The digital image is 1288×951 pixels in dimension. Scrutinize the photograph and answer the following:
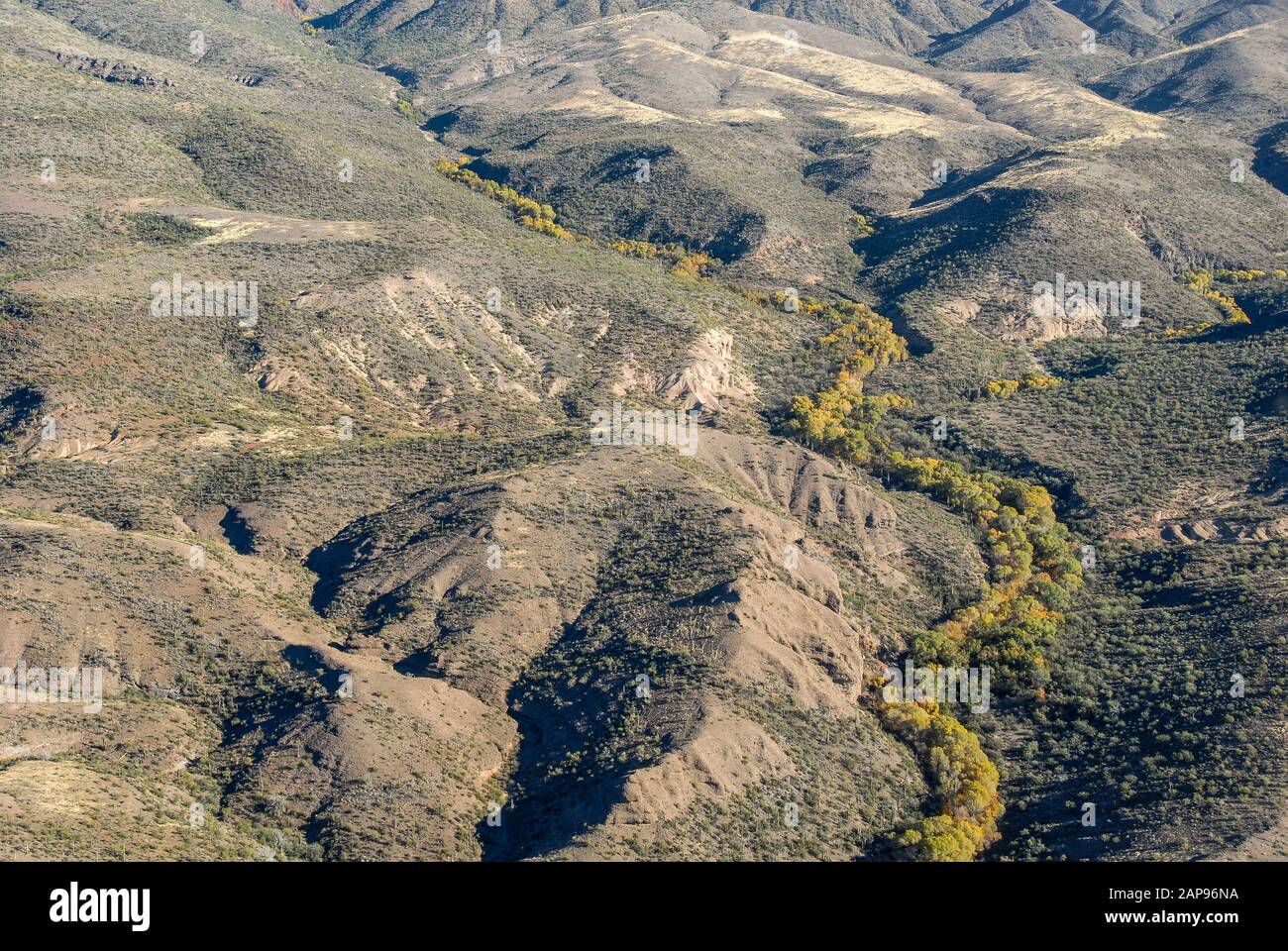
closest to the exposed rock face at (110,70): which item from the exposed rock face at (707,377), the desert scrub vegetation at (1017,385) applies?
the exposed rock face at (707,377)

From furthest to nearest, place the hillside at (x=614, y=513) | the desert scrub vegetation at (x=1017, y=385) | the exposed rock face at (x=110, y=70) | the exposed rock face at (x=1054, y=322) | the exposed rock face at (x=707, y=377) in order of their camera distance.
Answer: the exposed rock face at (x=110, y=70) < the exposed rock face at (x=1054, y=322) < the desert scrub vegetation at (x=1017, y=385) < the exposed rock face at (x=707, y=377) < the hillside at (x=614, y=513)

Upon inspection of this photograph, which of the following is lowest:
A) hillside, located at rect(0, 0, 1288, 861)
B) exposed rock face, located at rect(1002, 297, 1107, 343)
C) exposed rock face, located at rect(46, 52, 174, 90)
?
hillside, located at rect(0, 0, 1288, 861)

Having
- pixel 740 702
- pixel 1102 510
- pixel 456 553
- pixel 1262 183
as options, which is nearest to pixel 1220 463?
pixel 1102 510

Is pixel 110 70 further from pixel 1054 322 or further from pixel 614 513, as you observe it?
pixel 1054 322

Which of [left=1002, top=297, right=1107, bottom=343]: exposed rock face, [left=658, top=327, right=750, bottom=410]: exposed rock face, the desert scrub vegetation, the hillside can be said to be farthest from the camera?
[left=1002, top=297, right=1107, bottom=343]: exposed rock face

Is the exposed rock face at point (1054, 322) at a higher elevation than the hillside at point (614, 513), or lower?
higher

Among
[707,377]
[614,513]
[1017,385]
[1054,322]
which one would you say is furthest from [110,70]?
[1017,385]

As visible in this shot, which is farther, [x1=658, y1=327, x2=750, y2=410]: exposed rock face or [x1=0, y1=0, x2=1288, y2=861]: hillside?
[x1=658, y1=327, x2=750, y2=410]: exposed rock face

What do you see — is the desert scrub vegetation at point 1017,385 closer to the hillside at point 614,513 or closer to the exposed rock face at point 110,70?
the hillside at point 614,513

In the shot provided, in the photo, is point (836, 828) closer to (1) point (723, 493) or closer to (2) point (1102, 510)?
(1) point (723, 493)

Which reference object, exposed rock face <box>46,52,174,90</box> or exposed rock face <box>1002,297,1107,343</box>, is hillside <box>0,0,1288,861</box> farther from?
exposed rock face <box>46,52,174,90</box>

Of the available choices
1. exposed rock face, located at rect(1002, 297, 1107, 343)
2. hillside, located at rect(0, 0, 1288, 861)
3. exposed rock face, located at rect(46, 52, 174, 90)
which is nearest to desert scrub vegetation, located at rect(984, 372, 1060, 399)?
hillside, located at rect(0, 0, 1288, 861)
